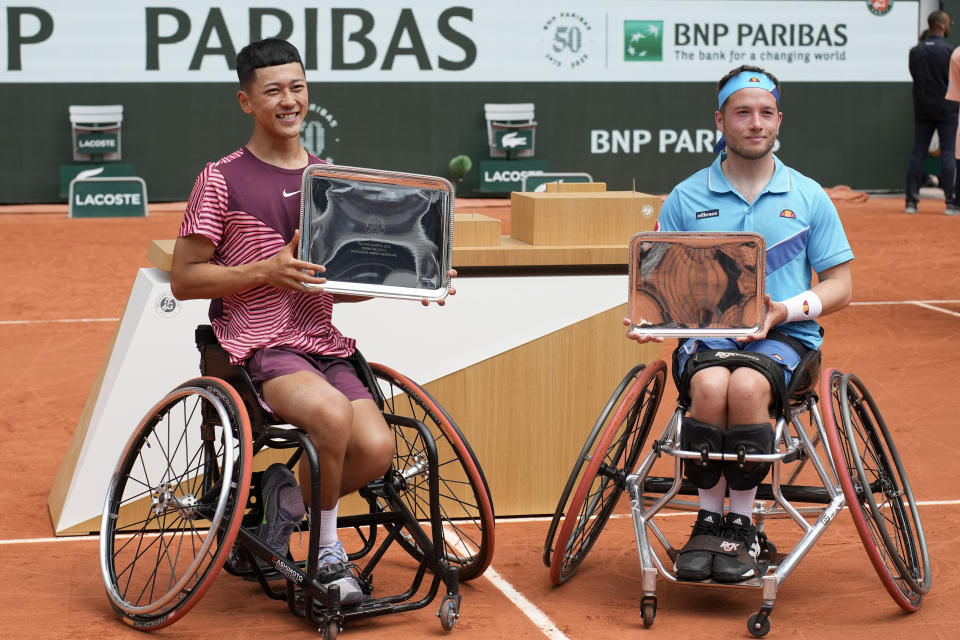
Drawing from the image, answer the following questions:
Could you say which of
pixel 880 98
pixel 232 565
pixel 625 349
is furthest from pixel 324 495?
pixel 880 98

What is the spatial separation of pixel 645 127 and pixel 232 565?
1222cm

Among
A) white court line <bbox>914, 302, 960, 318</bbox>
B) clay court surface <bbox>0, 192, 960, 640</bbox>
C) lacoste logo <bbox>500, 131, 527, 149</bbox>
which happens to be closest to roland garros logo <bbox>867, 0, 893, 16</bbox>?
lacoste logo <bbox>500, 131, 527, 149</bbox>

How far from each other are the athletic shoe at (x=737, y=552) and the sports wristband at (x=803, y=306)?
553 mm

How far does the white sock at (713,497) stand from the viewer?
12.1 feet

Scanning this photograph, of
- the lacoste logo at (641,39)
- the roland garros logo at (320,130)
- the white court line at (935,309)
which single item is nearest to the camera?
the white court line at (935,309)

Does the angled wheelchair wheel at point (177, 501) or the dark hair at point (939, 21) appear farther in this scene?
the dark hair at point (939, 21)

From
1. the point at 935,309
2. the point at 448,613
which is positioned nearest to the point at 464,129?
the point at 935,309

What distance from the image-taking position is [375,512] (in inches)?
144

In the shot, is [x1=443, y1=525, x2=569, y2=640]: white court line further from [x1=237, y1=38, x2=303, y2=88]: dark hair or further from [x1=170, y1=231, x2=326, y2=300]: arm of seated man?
[x1=237, y1=38, x2=303, y2=88]: dark hair

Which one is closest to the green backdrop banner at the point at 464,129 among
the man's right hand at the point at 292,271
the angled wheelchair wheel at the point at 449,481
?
the angled wheelchair wheel at the point at 449,481

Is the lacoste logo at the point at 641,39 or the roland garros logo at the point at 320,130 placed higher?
the lacoste logo at the point at 641,39

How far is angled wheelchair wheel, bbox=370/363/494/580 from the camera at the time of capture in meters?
3.57

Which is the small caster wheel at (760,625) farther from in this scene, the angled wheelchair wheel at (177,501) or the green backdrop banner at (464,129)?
the green backdrop banner at (464,129)

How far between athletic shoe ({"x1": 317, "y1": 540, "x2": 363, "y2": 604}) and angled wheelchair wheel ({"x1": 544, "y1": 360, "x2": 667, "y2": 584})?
1.87ft
